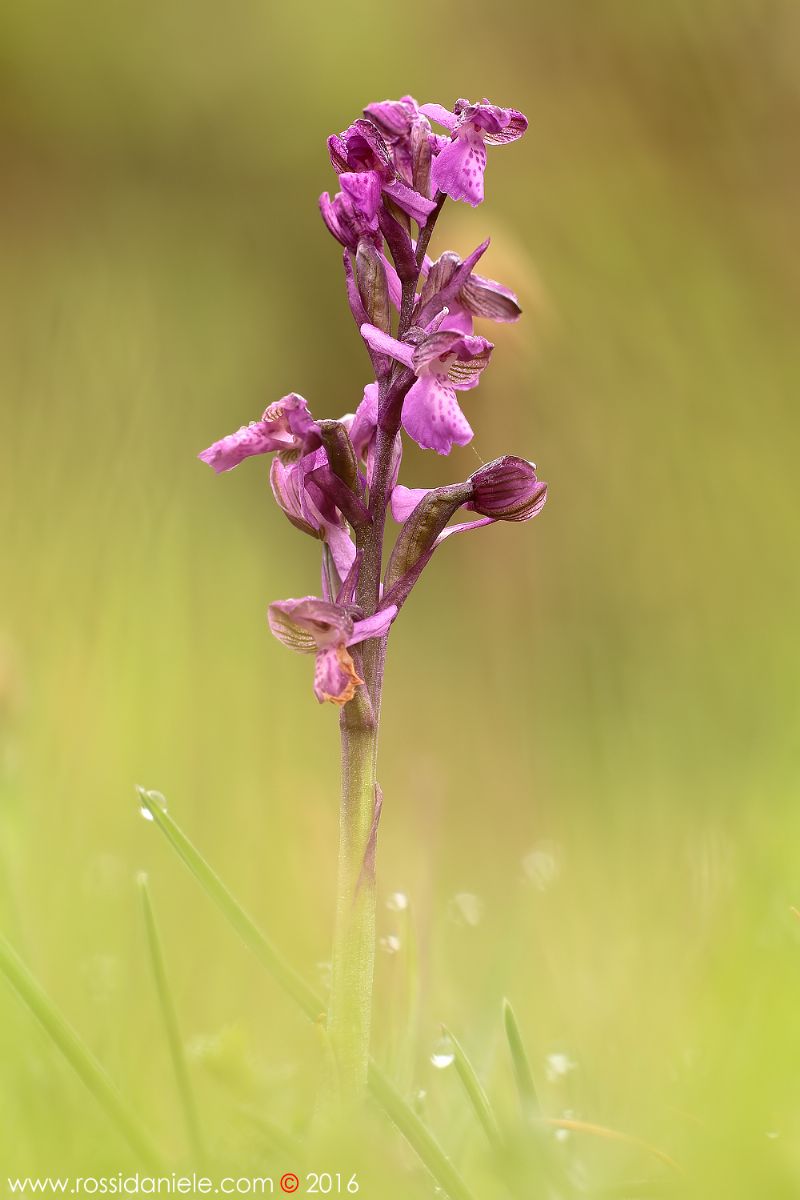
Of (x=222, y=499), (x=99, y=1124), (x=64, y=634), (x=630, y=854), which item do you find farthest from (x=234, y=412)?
(x=99, y=1124)

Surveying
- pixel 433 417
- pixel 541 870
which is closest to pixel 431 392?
pixel 433 417

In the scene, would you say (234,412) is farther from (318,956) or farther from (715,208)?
(318,956)

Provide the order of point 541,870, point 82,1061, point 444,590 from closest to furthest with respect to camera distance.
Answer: point 82,1061
point 541,870
point 444,590

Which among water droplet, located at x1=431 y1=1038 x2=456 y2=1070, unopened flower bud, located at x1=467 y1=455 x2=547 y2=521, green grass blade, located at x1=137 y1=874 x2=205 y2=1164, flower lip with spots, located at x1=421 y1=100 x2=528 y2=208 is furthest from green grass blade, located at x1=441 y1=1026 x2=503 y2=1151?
flower lip with spots, located at x1=421 y1=100 x2=528 y2=208

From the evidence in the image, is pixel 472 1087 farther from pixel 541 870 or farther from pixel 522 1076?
pixel 541 870

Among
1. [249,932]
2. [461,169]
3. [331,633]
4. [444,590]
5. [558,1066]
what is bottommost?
[558,1066]

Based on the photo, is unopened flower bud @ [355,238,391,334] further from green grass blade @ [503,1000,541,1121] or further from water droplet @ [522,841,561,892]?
water droplet @ [522,841,561,892]
